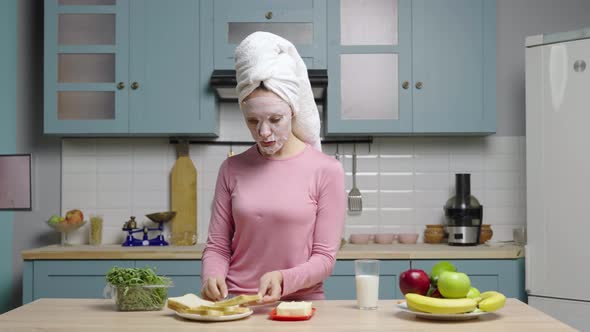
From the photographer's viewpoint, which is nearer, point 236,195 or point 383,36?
point 236,195

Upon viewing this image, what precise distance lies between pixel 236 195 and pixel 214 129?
1827 millimetres

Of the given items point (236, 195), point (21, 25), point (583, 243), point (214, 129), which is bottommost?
point (583, 243)

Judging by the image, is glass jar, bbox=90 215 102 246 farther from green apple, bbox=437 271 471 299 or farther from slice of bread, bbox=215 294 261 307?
green apple, bbox=437 271 471 299

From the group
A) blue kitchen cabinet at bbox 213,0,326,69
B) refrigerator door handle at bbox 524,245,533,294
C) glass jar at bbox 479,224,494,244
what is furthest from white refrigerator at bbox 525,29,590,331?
blue kitchen cabinet at bbox 213,0,326,69

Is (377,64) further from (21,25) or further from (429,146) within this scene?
(21,25)

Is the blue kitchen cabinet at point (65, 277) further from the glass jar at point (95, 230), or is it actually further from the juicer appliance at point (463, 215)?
the juicer appliance at point (463, 215)

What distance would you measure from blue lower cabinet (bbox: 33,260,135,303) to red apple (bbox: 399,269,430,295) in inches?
84.2

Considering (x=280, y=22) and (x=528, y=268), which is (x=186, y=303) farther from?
(x=280, y=22)

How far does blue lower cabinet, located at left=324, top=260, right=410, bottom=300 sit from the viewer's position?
3574mm

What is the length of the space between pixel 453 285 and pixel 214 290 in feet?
2.02

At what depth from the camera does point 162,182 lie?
4160 millimetres

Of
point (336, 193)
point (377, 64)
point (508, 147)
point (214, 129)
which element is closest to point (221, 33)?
point (214, 129)

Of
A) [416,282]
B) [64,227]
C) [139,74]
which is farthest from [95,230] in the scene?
[416,282]

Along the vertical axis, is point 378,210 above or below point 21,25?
below
